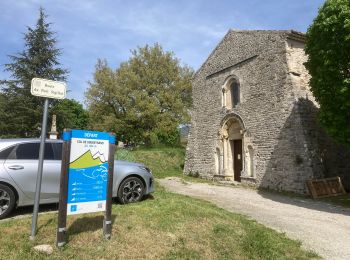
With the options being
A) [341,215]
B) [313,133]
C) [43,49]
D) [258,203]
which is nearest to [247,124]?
[313,133]

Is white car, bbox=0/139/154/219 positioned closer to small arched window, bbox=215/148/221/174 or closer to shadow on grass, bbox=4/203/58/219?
shadow on grass, bbox=4/203/58/219

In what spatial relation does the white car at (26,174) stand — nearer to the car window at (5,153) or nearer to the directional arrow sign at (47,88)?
the car window at (5,153)

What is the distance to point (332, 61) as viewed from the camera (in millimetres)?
9469

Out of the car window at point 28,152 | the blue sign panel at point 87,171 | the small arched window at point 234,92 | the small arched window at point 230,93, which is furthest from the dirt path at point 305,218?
the small arched window at point 230,93

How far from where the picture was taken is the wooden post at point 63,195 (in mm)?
4648

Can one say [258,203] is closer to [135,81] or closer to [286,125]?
[286,125]

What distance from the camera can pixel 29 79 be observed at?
88.1 ft

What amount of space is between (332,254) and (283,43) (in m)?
10.6

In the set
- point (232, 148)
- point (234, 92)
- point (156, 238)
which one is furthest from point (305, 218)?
point (234, 92)

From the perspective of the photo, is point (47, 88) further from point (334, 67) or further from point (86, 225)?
point (334, 67)

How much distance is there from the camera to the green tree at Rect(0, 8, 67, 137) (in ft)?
82.8

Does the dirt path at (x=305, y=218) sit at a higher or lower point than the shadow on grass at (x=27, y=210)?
lower

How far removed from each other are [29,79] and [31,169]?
2324cm

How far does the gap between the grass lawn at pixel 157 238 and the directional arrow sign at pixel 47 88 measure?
7.45ft
